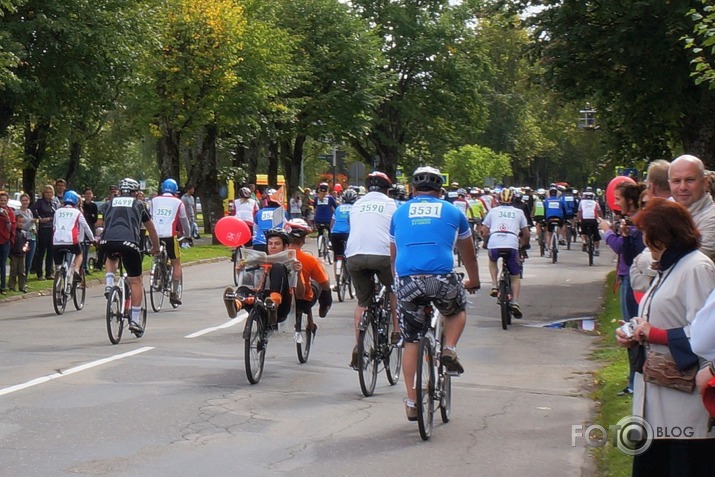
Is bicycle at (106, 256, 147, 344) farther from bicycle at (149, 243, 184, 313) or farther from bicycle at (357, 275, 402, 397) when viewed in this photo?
bicycle at (357, 275, 402, 397)

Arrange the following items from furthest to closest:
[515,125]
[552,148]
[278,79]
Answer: [552,148] < [515,125] < [278,79]

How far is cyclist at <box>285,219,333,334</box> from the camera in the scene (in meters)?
12.2

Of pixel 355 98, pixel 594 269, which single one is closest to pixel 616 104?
pixel 594 269

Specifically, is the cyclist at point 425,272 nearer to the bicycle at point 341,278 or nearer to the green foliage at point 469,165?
the bicycle at point 341,278

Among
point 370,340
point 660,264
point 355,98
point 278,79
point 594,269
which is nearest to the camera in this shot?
point 660,264

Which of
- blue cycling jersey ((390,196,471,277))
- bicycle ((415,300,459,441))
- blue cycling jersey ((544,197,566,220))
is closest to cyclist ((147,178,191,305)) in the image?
bicycle ((415,300,459,441))

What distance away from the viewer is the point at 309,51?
55.5 m

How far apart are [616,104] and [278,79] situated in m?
19.7

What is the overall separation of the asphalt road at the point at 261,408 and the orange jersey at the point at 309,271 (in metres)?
0.80

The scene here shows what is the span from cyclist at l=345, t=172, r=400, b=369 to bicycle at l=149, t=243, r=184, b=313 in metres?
7.28

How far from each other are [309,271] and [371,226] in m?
1.14

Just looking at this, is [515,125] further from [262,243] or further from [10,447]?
[10,447]

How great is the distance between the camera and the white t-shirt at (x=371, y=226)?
1144 cm

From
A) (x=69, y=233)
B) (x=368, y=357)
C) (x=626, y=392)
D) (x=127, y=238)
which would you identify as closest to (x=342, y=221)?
(x=69, y=233)
